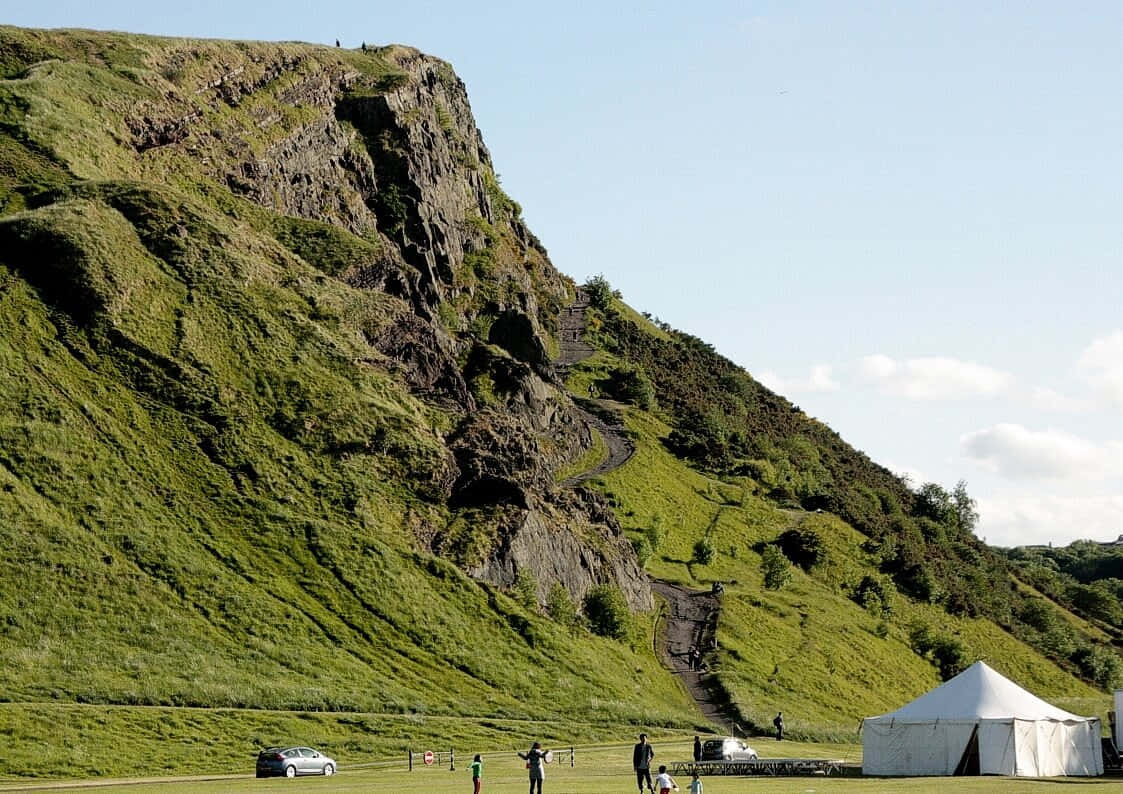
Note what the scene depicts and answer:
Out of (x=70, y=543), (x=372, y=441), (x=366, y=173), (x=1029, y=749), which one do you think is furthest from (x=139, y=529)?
(x=366, y=173)

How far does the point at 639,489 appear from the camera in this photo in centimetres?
17288

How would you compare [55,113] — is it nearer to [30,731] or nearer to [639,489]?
[639,489]

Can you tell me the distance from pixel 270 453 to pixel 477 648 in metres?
28.7

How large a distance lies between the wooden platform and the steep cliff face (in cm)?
5694

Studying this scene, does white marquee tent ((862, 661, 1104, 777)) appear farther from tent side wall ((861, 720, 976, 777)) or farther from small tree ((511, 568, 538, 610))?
small tree ((511, 568, 538, 610))

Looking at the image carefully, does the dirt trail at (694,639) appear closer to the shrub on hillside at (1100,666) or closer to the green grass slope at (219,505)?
the green grass slope at (219,505)

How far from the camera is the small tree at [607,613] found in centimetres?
12938

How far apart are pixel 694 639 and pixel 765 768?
65760 millimetres

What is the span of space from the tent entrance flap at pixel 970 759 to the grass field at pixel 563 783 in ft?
10.9

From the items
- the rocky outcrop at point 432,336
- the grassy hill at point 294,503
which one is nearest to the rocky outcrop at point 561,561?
the rocky outcrop at point 432,336

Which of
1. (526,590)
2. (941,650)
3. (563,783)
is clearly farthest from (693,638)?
(563,783)

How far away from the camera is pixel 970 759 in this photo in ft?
218

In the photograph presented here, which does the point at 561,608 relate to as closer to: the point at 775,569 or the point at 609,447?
the point at 775,569

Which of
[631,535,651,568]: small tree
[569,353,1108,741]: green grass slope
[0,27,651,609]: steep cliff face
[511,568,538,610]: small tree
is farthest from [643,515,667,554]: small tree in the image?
[511,568,538,610]: small tree
